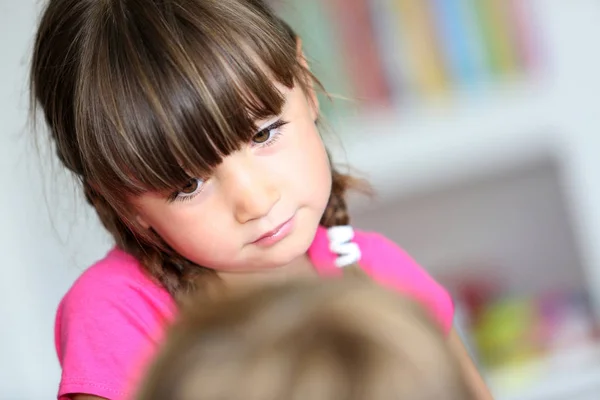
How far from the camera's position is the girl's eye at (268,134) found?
2.85 ft

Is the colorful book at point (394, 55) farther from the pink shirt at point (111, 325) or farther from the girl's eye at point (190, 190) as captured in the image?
the girl's eye at point (190, 190)

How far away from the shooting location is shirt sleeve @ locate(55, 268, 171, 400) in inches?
35.3

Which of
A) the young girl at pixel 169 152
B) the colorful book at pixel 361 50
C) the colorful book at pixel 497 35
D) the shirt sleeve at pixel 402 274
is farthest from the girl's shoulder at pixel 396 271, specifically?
the colorful book at pixel 497 35

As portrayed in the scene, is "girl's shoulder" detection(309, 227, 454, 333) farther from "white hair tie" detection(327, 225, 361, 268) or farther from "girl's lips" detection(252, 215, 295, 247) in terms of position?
"girl's lips" detection(252, 215, 295, 247)

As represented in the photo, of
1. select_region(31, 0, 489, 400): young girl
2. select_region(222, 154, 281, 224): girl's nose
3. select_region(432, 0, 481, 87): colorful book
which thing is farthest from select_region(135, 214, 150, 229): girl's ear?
select_region(432, 0, 481, 87): colorful book

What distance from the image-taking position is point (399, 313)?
0.49 meters

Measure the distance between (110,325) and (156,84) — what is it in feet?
0.87

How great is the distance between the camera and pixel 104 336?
36.4 inches

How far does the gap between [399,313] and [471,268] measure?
5.30ft

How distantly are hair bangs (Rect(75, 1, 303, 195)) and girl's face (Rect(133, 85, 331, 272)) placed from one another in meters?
Answer: 0.02

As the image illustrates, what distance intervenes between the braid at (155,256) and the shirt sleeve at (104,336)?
29 mm

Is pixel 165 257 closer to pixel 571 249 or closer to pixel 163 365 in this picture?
pixel 163 365

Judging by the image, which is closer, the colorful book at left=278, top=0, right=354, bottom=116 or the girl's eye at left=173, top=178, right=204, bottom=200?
the girl's eye at left=173, top=178, right=204, bottom=200

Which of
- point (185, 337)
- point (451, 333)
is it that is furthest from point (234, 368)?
point (451, 333)
